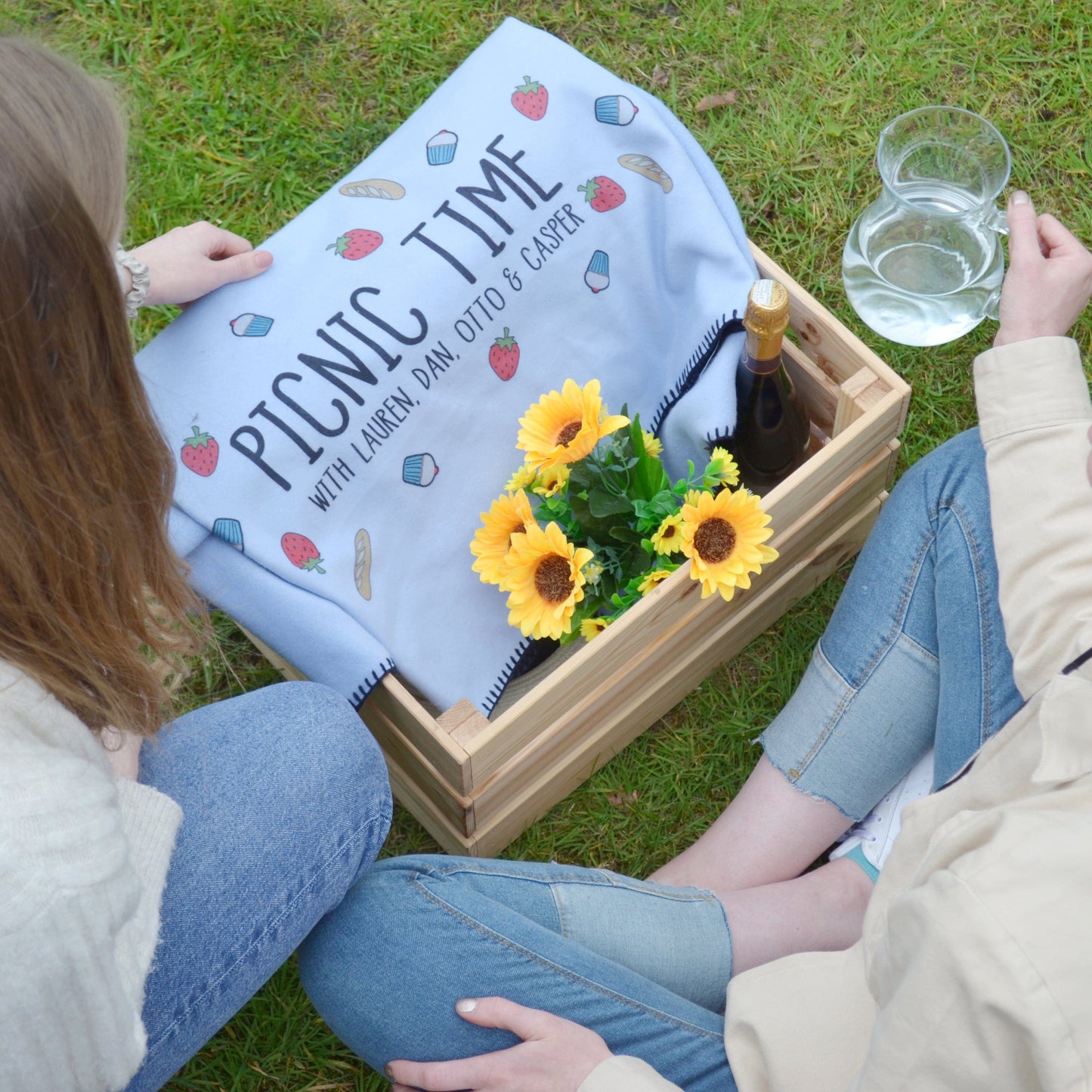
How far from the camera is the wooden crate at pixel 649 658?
115 cm

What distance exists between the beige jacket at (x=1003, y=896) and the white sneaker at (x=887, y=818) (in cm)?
24

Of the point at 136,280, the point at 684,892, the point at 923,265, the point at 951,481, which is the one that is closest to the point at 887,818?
the point at 684,892

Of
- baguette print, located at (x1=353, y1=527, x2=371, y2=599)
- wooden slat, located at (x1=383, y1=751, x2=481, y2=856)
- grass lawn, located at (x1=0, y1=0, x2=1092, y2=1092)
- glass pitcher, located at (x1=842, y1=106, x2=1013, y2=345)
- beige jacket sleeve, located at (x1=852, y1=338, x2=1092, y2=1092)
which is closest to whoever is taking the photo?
beige jacket sleeve, located at (x1=852, y1=338, x2=1092, y2=1092)

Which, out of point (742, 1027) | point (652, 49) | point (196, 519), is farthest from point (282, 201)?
point (742, 1027)

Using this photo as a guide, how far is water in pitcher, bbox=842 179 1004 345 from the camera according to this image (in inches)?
58.6

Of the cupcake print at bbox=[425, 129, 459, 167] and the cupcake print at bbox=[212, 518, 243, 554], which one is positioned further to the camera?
the cupcake print at bbox=[425, 129, 459, 167]

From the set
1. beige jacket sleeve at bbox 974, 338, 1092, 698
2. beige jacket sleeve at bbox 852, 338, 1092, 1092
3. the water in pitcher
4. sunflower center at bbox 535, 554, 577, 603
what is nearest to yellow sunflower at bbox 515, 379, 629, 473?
sunflower center at bbox 535, 554, 577, 603

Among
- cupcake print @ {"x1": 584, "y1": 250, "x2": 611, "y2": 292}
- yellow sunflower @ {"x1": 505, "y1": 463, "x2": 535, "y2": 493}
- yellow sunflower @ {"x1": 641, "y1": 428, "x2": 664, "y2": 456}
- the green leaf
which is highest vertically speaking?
cupcake print @ {"x1": 584, "y1": 250, "x2": 611, "y2": 292}

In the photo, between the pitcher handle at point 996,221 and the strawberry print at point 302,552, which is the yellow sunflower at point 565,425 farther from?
the pitcher handle at point 996,221

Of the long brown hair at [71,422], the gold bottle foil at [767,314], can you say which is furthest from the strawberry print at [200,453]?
the gold bottle foil at [767,314]

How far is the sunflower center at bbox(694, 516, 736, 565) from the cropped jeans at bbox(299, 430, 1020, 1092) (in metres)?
0.20

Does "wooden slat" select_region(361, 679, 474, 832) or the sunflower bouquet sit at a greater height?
the sunflower bouquet

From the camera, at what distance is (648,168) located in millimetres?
1303

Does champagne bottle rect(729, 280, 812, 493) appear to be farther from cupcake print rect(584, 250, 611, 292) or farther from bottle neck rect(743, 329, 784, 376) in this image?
cupcake print rect(584, 250, 611, 292)
